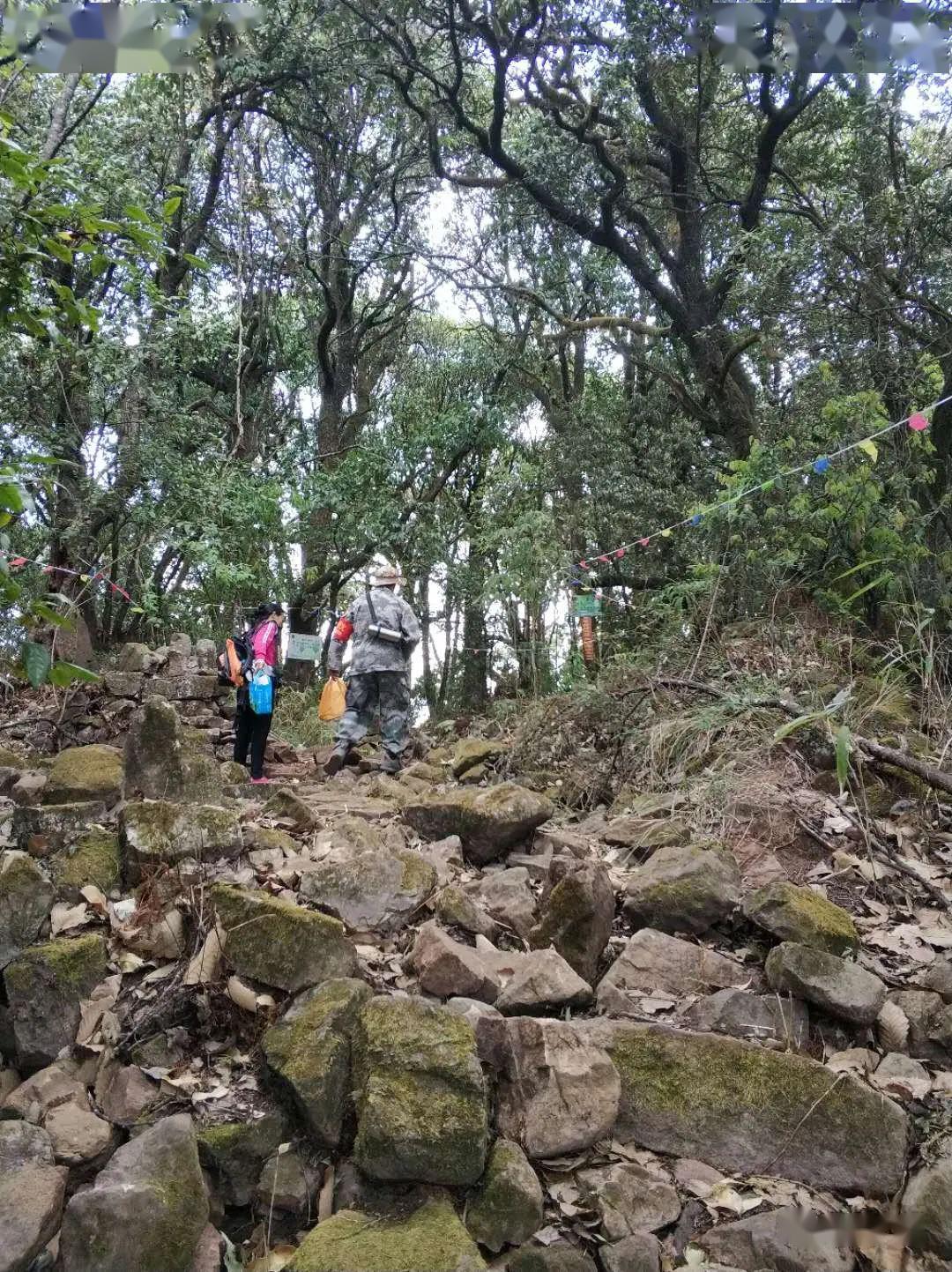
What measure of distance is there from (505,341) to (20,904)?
14.2 metres

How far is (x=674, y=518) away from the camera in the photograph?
1117 cm

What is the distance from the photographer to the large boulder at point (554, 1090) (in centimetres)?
272

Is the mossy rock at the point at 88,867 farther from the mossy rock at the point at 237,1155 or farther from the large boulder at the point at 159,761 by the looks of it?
the mossy rock at the point at 237,1155

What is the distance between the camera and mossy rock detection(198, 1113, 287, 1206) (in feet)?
8.76

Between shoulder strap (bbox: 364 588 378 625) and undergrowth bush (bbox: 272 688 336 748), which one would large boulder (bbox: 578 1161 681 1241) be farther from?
undergrowth bush (bbox: 272 688 336 748)

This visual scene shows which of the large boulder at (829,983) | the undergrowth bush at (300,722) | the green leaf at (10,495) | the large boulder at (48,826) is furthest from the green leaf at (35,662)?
the undergrowth bush at (300,722)

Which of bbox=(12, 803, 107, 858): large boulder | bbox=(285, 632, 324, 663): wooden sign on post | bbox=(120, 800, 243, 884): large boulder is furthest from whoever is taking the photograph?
bbox=(285, 632, 324, 663): wooden sign on post

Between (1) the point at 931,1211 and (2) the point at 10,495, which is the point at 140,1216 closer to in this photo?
(2) the point at 10,495

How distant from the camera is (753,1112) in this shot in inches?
110

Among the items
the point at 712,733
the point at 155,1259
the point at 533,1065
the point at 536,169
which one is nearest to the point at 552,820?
the point at 712,733

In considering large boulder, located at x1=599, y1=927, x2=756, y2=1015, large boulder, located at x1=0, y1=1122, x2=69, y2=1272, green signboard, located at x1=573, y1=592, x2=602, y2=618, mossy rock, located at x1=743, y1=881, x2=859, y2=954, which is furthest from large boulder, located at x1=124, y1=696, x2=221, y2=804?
green signboard, located at x1=573, y1=592, x2=602, y2=618

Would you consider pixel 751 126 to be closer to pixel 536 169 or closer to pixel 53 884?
pixel 536 169

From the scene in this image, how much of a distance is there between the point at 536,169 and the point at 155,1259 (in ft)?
38.6

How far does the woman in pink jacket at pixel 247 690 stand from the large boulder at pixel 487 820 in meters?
2.80
